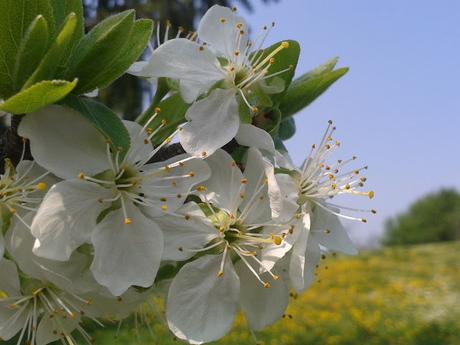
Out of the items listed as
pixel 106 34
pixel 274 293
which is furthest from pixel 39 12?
pixel 274 293

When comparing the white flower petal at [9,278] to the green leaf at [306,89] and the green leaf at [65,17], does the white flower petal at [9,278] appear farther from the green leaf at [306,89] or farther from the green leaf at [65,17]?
the green leaf at [306,89]

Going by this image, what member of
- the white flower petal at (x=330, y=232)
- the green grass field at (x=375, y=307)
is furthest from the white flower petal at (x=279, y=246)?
the green grass field at (x=375, y=307)

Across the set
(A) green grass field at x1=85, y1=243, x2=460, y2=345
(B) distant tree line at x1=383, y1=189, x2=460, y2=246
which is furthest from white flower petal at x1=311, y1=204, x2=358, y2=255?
(B) distant tree line at x1=383, y1=189, x2=460, y2=246

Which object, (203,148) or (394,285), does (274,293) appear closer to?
(203,148)

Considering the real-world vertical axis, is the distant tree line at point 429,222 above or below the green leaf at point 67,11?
below

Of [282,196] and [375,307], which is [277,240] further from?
[375,307]

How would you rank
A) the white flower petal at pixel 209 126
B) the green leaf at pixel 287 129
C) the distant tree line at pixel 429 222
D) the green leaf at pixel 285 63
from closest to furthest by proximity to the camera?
the white flower petal at pixel 209 126 → the green leaf at pixel 285 63 → the green leaf at pixel 287 129 → the distant tree line at pixel 429 222
